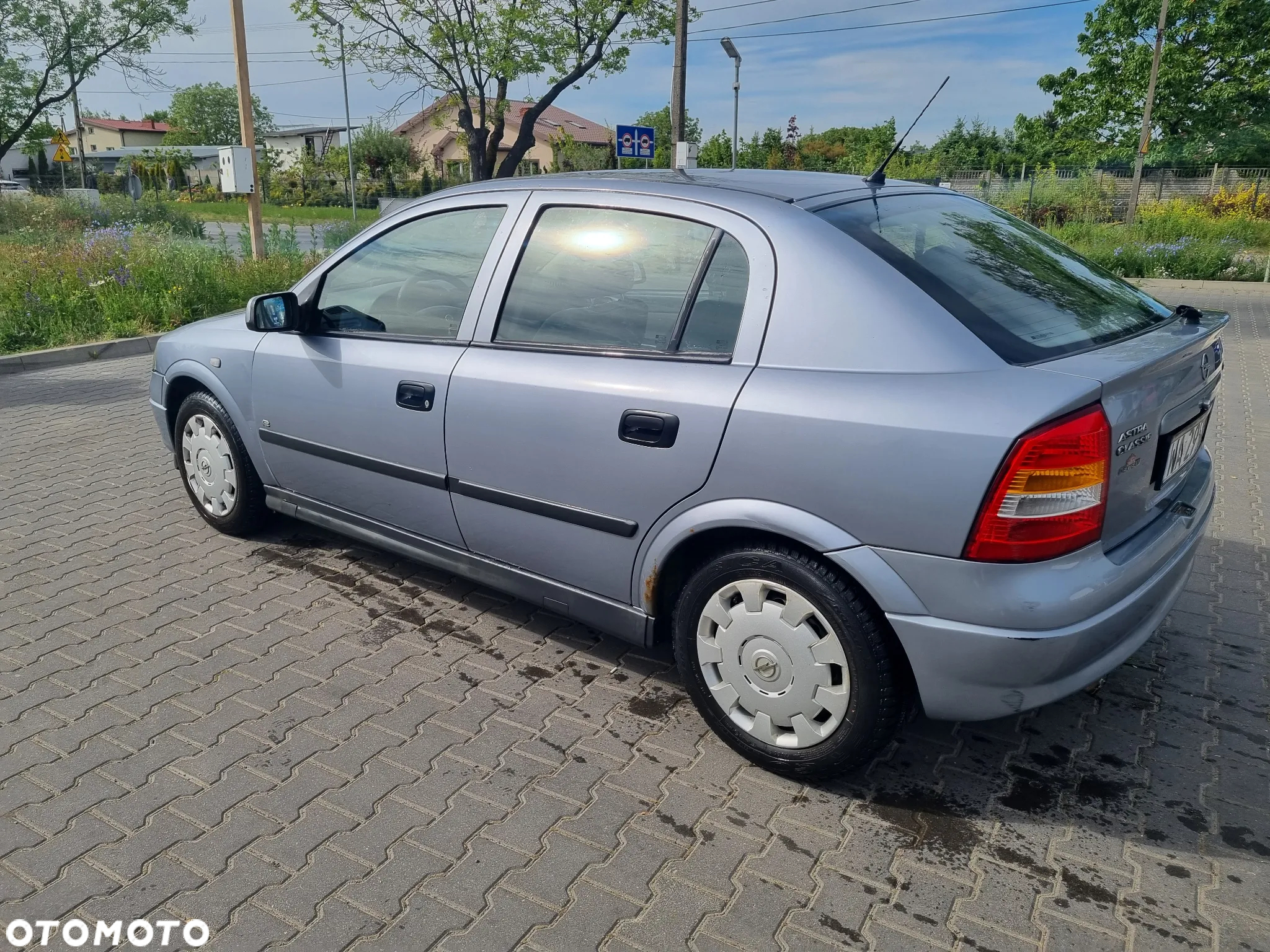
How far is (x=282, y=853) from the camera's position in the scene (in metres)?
2.54

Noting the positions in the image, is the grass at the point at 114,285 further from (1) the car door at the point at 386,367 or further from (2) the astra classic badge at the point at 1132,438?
(2) the astra classic badge at the point at 1132,438

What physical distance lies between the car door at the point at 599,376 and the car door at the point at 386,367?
0.13 metres

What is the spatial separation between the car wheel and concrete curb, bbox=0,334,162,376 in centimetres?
912

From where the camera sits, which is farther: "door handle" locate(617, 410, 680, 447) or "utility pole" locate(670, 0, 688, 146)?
"utility pole" locate(670, 0, 688, 146)

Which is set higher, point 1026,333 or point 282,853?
point 1026,333

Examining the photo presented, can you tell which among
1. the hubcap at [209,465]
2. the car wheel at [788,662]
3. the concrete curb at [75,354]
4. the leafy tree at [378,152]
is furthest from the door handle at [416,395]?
the leafy tree at [378,152]

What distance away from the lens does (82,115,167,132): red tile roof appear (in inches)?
3969

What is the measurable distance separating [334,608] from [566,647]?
1.08 metres


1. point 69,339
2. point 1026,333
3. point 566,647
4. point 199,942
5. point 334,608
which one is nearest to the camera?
point 199,942

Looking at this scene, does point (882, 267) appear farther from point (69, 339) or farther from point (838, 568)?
point (69, 339)

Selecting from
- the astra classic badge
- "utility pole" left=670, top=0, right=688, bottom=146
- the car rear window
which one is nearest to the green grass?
"utility pole" left=670, top=0, right=688, bottom=146

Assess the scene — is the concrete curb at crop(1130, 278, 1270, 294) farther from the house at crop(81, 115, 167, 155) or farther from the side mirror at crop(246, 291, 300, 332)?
the house at crop(81, 115, 167, 155)

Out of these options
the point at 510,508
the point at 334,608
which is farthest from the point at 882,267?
the point at 334,608

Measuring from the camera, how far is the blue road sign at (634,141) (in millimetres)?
16750
